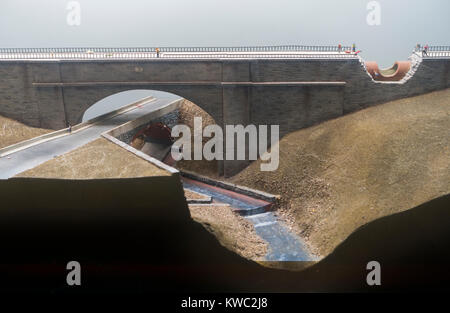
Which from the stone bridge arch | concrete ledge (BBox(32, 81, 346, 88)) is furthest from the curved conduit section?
the stone bridge arch

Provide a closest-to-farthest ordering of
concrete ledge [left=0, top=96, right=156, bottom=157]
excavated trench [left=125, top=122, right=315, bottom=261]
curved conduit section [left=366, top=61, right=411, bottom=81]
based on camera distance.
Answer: concrete ledge [left=0, top=96, right=156, bottom=157]
excavated trench [left=125, top=122, right=315, bottom=261]
curved conduit section [left=366, top=61, right=411, bottom=81]

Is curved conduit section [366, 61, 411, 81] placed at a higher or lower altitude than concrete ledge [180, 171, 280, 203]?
higher

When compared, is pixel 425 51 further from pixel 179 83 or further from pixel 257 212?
pixel 179 83
